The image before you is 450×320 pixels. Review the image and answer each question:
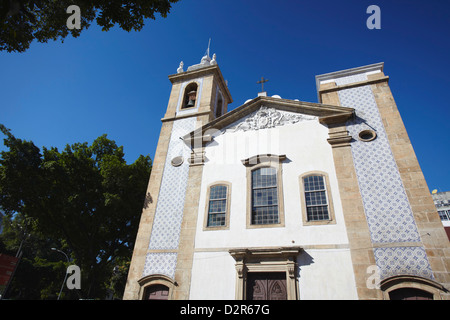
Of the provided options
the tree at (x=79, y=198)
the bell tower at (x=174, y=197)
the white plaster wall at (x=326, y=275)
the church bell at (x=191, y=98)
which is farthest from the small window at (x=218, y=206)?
the tree at (x=79, y=198)

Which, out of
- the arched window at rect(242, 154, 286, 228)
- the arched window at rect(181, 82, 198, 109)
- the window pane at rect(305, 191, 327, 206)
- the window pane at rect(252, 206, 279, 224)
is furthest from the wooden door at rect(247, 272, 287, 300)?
the arched window at rect(181, 82, 198, 109)

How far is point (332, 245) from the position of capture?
795cm

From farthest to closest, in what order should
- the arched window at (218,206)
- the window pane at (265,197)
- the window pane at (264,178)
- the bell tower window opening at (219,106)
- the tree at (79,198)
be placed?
the bell tower window opening at (219,106), the tree at (79,198), the window pane at (264,178), the arched window at (218,206), the window pane at (265,197)

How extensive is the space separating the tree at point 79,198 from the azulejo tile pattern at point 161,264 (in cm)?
628

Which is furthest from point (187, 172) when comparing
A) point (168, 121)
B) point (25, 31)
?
point (25, 31)

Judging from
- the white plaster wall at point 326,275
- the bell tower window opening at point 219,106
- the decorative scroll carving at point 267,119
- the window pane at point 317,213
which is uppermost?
the bell tower window opening at point 219,106

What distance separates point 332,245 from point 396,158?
142 inches

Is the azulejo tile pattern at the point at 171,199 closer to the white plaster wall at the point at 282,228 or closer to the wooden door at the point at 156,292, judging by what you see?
the white plaster wall at the point at 282,228

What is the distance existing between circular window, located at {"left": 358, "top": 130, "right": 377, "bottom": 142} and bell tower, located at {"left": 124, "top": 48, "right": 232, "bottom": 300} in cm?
622

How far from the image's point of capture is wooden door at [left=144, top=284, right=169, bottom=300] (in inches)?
352

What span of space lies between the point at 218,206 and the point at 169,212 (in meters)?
1.99

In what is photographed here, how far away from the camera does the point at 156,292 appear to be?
9.09 metres

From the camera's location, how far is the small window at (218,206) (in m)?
9.55
